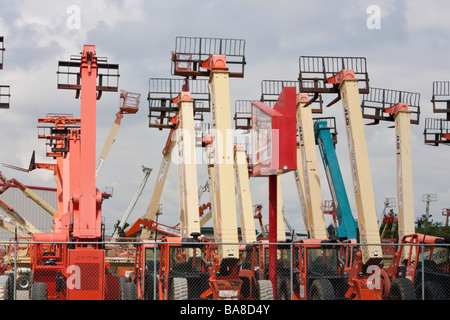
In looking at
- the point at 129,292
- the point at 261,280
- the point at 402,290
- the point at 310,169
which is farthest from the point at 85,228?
the point at 310,169

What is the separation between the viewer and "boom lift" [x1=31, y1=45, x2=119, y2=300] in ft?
54.2

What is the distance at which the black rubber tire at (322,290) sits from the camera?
16.9 meters

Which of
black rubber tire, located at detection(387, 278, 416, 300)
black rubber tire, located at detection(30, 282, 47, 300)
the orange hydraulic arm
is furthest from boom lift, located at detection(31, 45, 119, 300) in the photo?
the orange hydraulic arm

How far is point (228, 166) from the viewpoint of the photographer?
1933cm

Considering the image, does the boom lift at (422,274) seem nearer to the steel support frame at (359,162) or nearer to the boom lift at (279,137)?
the steel support frame at (359,162)

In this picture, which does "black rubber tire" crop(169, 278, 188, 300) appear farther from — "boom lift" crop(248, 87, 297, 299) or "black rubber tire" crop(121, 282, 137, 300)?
"boom lift" crop(248, 87, 297, 299)

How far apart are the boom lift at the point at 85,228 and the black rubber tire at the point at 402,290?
24.3ft

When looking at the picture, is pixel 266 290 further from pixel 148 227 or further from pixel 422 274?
pixel 148 227

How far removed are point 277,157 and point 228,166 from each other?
4.66 metres

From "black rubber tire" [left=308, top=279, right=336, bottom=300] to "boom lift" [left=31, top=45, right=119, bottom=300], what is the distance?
547 cm

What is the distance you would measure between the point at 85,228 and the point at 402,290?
28.4 feet

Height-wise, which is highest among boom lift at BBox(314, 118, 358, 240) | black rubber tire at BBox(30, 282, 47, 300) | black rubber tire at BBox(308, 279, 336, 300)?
boom lift at BBox(314, 118, 358, 240)
